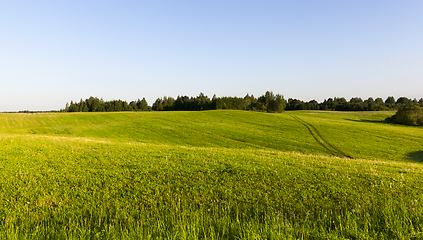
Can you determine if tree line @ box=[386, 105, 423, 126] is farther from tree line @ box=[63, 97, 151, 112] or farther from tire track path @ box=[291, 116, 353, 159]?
tree line @ box=[63, 97, 151, 112]

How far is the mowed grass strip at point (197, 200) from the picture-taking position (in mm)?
4242

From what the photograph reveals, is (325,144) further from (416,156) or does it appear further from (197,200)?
(197,200)

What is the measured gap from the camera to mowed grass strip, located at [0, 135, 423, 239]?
13.9 feet

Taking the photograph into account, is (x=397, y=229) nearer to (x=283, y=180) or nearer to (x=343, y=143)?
(x=283, y=180)

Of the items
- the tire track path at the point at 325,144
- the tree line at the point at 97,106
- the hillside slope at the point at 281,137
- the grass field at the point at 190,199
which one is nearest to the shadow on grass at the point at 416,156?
the hillside slope at the point at 281,137

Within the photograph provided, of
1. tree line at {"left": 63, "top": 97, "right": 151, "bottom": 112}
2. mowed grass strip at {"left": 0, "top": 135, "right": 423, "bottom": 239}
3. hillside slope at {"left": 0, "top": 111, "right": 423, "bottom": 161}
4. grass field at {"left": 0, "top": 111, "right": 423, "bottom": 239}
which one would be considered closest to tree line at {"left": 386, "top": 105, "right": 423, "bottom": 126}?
hillside slope at {"left": 0, "top": 111, "right": 423, "bottom": 161}

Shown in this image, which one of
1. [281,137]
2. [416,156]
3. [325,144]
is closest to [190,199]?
[281,137]

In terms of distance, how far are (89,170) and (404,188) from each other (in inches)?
537

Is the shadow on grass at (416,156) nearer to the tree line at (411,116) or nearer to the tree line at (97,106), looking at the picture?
the tree line at (411,116)

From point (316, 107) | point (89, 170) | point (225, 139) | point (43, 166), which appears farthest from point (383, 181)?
point (316, 107)

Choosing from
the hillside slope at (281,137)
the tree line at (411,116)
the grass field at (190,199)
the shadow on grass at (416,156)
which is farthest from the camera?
the tree line at (411,116)

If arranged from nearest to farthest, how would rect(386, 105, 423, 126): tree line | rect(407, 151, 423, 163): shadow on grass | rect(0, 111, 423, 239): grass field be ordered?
rect(0, 111, 423, 239): grass field < rect(407, 151, 423, 163): shadow on grass < rect(386, 105, 423, 126): tree line

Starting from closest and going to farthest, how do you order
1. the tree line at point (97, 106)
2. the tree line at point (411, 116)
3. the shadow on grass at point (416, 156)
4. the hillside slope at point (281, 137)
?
the shadow on grass at point (416, 156) → the hillside slope at point (281, 137) → the tree line at point (411, 116) → the tree line at point (97, 106)

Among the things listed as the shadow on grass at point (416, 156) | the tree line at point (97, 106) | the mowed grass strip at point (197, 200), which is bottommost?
the shadow on grass at point (416, 156)
